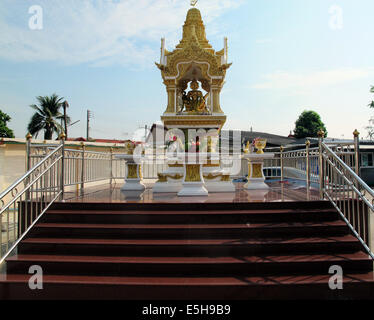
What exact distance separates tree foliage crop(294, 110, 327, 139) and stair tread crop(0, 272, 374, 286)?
3280 centimetres

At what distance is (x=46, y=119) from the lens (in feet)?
91.6

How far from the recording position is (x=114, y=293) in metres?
3.22

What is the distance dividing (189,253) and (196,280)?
1.53 feet

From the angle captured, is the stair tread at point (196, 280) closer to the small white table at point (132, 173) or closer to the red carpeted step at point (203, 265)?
the red carpeted step at point (203, 265)

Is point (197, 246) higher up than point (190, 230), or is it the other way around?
point (190, 230)

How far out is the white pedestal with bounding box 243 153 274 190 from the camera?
7.06 m

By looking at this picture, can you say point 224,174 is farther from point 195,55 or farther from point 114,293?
point 114,293

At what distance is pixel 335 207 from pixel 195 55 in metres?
5.78

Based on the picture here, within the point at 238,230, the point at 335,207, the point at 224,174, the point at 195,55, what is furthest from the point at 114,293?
the point at 195,55

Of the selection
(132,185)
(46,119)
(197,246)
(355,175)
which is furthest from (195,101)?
(46,119)

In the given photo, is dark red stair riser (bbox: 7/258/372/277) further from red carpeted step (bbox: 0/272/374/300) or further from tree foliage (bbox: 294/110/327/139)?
tree foliage (bbox: 294/110/327/139)

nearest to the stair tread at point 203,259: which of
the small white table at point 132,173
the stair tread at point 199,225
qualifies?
the stair tread at point 199,225

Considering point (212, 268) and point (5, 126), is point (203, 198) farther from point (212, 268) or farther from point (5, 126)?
point (5, 126)

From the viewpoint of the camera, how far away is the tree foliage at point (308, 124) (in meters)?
33.0
